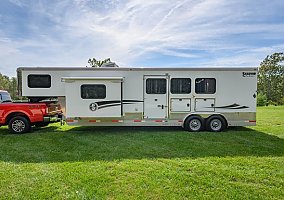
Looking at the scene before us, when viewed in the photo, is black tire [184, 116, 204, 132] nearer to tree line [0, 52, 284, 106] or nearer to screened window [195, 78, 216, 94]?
screened window [195, 78, 216, 94]

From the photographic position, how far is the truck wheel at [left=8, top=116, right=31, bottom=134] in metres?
9.43

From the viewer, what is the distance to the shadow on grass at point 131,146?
6.27m

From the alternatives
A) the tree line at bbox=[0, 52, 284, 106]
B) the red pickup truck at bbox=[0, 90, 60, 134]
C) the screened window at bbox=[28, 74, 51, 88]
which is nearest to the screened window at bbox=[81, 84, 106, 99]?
the screened window at bbox=[28, 74, 51, 88]

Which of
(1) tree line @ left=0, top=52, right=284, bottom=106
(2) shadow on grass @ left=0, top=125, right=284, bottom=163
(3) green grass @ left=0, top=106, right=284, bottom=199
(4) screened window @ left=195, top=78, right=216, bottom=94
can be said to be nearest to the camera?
(3) green grass @ left=0, top=106, right=284, bottom=199

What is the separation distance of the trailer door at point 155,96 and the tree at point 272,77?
122ft

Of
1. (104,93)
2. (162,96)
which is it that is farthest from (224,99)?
(104,93)

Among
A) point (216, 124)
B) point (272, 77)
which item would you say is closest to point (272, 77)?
point (272, 77)

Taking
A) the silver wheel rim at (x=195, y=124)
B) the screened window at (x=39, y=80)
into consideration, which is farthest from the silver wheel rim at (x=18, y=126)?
the silver wheel rim at (x=195, y=124)

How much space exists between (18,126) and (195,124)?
685 cm

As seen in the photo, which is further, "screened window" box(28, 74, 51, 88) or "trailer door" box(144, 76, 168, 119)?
"trailer door" box(144, 76, 168, 119)

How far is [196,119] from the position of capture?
31.5 ft

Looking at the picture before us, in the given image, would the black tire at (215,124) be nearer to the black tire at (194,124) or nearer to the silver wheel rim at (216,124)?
the silver wheel rim at (216,124)

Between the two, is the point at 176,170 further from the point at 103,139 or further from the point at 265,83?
the point at 265,83

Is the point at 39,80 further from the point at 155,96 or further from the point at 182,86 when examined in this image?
the point at 182,86
